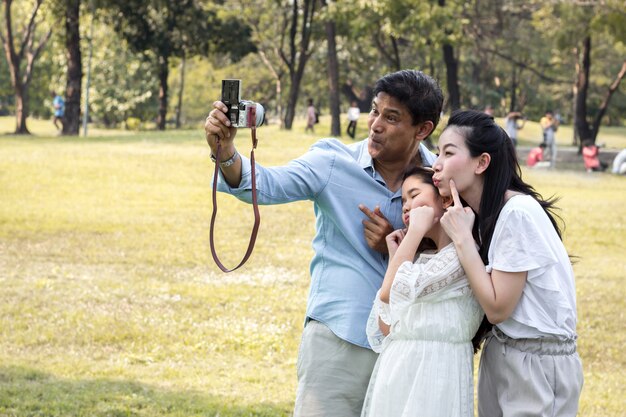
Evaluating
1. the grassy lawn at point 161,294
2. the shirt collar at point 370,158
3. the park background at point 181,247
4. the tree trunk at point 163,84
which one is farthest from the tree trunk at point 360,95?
the shirt collar at point 370,158

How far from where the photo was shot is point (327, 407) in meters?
3.68

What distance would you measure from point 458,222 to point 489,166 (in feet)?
0.83

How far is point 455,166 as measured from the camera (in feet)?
11.2

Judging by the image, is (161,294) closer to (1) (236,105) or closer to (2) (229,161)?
(2) (229,161)

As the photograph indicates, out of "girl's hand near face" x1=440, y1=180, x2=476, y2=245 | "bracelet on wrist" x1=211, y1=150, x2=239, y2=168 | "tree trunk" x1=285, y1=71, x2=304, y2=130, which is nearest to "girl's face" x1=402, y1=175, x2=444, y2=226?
"girl's hand near face" x1=440, y1=180, x2=476, y2=245

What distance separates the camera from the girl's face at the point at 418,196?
349 cm

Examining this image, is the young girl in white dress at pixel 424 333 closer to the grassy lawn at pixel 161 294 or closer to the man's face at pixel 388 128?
the man's face at pixel 388 128

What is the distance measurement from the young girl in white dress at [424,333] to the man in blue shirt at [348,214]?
28cm

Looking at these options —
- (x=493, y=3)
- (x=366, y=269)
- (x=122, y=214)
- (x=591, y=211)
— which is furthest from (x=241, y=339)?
(x=493, y=3)

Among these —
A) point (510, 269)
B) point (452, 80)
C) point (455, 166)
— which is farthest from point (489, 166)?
point (452, 80)

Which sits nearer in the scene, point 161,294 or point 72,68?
point 161,294

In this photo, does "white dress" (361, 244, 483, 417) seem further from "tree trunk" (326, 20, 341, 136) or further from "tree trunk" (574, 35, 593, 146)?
"tree trunk" (574, 35, 593, 146)

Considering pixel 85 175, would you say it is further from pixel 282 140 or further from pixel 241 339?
pixel 241 339

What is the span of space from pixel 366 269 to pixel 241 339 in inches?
232
